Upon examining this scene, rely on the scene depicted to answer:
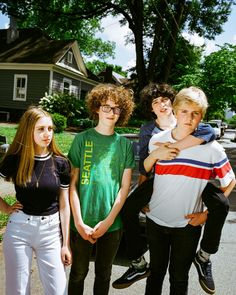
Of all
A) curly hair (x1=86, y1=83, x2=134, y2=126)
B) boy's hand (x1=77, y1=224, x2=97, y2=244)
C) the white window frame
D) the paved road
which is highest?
the white window frame

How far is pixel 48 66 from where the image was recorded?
25891 mm

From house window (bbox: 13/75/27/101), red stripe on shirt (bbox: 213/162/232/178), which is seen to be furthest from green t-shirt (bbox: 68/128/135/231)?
house window (bbox: 13/75/27/101)

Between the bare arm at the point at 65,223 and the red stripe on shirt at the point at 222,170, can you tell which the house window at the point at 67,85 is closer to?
the bare arm at the point at 65,223

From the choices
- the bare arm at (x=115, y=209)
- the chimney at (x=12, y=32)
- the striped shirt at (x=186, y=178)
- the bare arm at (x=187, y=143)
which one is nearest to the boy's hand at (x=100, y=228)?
the bare arm at (x=115, y=209)

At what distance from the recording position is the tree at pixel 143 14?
2434 centimetres

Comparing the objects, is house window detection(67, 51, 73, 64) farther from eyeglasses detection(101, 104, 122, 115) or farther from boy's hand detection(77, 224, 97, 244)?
boy's hand detection(77, 224, 97, 244)

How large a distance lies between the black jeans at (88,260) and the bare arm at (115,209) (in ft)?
0.35

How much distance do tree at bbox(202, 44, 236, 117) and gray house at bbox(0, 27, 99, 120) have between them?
38.3 feet

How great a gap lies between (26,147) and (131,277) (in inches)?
51.3

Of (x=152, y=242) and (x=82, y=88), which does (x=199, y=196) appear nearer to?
(x=152, y=242)

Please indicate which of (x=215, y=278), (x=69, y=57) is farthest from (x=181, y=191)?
(x=69, y=57)

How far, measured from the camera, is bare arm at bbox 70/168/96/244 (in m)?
2.42

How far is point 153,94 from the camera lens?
3.10 m

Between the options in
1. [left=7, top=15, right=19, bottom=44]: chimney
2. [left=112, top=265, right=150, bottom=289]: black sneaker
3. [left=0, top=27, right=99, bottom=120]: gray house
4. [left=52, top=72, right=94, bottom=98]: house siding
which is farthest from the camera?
[left=7, top=15, right=19, bottom=44]: chimney
